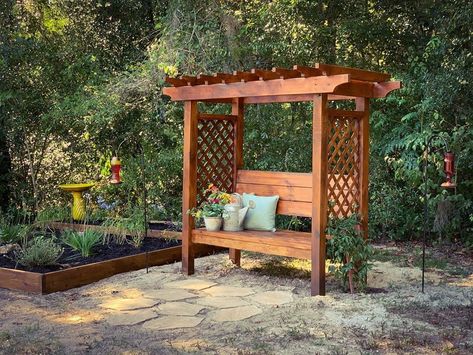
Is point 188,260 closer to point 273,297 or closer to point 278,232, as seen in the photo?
point 278,232

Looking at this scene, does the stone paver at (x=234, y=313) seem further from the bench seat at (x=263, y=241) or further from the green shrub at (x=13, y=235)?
the green shrub at (x=13, y=235)

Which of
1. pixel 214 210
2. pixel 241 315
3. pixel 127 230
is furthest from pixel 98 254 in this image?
pixel 241 315

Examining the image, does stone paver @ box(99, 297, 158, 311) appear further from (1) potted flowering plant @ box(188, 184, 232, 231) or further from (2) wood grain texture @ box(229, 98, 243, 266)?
(2) wood grain texture @ box(229, 98, 243, 266)

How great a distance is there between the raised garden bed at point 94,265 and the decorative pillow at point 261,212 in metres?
1.04

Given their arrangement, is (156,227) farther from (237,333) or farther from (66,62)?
(237,333)

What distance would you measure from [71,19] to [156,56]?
2.10 m

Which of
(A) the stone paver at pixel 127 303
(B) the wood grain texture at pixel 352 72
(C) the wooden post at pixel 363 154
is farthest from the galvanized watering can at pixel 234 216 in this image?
(B) the wood grain texture at pixel 352 72

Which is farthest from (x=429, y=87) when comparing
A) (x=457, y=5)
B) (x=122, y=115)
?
(x=122, y=115)

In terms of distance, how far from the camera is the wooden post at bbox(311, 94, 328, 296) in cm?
482

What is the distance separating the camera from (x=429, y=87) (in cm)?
662

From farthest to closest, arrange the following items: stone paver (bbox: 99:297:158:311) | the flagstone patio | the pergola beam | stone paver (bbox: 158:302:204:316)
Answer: the pergola beam → stone paver (bbox: 99:297:158:311) → stone paver (bbox: 158:302:204:316) → the flagstone patio

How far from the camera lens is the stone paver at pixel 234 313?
4.25 m

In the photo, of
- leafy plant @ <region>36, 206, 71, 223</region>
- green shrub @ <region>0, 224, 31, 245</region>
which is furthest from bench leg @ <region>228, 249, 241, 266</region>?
leafy plant @ <region>36, 206, 71, 223</region>

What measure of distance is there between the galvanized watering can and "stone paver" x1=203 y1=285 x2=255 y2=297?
2.20ft
